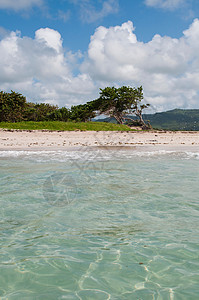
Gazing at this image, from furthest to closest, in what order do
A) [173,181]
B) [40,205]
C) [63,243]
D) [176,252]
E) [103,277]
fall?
[173,181] → [40,205] → [63,243] → [176,252] → [103,277]

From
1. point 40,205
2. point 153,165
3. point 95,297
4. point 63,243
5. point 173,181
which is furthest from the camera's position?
point 153,165

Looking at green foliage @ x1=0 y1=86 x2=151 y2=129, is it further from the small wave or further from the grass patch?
the small wave

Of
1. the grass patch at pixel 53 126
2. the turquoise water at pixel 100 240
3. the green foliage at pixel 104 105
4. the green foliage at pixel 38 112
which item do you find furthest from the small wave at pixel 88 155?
the green foliage at pixel 38 112

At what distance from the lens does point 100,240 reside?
446 cm

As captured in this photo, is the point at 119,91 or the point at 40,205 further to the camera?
the point at 119,91

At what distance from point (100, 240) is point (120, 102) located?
53660 millimetres

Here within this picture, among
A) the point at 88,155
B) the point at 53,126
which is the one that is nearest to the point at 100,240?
the point at 88,155

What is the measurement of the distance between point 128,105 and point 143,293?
54864 millimetres

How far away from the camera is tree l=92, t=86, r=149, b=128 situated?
5553 cm

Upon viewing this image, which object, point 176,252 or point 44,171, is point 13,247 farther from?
point 44,171

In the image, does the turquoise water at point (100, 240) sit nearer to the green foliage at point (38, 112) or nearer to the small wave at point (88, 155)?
the small wave at point (88, 155)

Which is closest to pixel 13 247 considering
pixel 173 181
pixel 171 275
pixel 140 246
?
pixel 140 246

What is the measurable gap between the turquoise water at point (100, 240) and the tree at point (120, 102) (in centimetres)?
4844

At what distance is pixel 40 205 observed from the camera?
6.54 meters
